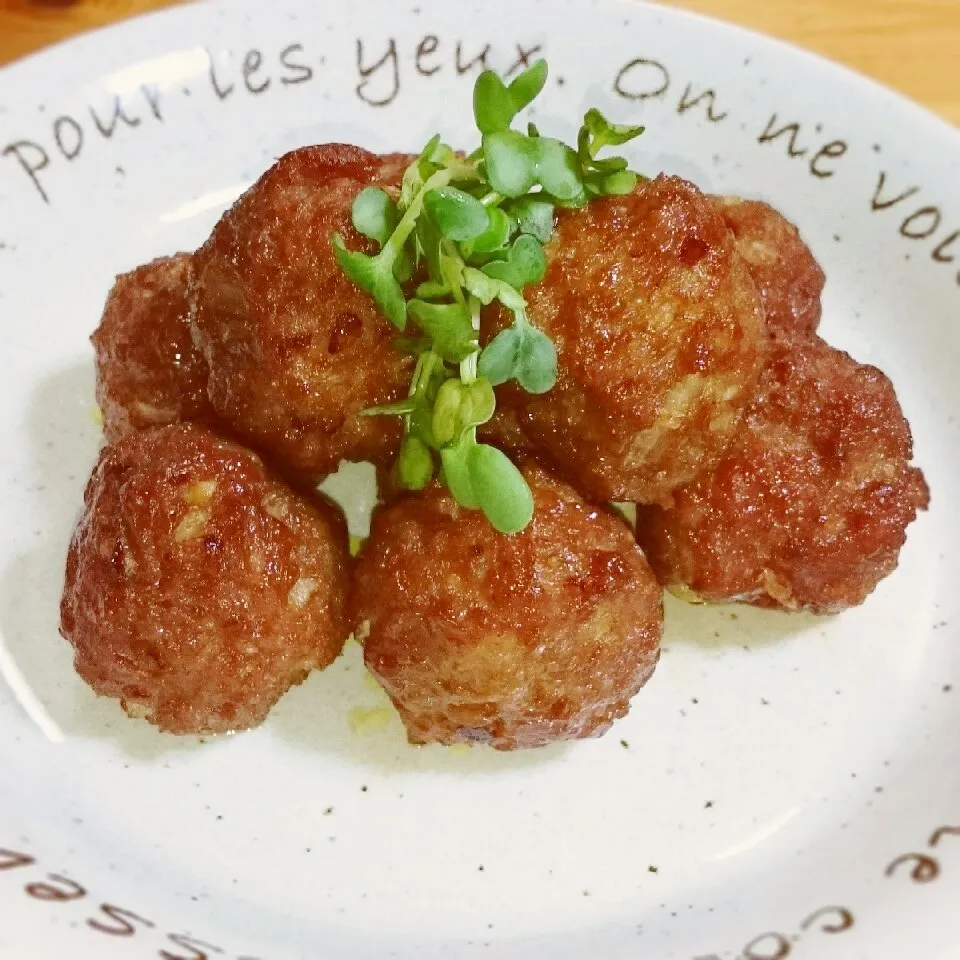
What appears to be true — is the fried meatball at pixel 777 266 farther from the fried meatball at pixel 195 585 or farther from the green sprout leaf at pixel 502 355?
the fried meatball at pixel 195 585

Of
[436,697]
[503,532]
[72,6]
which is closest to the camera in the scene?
[503,532]

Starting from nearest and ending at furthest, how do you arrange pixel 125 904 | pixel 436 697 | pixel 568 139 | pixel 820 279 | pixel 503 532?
pixel 503 532 < pixel 436 697 < pixel 125 904 < pixel 820 279 < pixel 568 139

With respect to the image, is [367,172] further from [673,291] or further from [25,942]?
[25,942]

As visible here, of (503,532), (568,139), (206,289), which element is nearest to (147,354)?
(206,289)

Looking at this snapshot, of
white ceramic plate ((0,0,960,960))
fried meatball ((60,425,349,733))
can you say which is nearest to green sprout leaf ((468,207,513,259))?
fried meatball ((60,425,349,733))

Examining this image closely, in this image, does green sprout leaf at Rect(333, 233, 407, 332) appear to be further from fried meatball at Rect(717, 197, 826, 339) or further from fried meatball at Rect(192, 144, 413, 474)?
fried meatball at Rect(717, 197, 826, 339)

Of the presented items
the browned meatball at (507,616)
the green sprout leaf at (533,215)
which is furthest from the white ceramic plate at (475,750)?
the green sprout leaf at (533,215)
